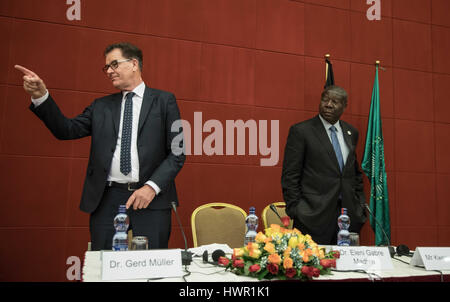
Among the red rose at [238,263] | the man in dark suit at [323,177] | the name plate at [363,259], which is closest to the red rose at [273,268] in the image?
the red rose at [238,263]

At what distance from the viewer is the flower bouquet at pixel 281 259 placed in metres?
1.26

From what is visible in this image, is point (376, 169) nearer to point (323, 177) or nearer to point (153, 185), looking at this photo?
point (323, 177)

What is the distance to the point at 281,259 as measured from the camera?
129cm

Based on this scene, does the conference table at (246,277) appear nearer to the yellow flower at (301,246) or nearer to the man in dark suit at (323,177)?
the yellow flower at (301,246)

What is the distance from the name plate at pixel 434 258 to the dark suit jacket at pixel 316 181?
84cm

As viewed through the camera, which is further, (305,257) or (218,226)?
(218,226)

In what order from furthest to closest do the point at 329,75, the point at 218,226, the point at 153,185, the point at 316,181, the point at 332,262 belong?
the point at 329,75 → the point at 218,226 → the point at 316,181 → the point at 153,185 → the point at 332,262

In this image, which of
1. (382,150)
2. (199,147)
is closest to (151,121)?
(199,147)

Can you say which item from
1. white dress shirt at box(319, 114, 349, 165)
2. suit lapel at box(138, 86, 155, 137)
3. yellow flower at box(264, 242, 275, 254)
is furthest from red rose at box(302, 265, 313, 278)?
white dress shirt at box(319, 114, 349, 165)

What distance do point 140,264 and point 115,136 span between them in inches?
36.0

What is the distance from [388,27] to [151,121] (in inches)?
132

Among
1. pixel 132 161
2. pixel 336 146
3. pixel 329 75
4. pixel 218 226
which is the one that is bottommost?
pixel 218 226

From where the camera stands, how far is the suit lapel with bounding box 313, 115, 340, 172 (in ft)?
8.27

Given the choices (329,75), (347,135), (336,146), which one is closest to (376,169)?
(329,75)
